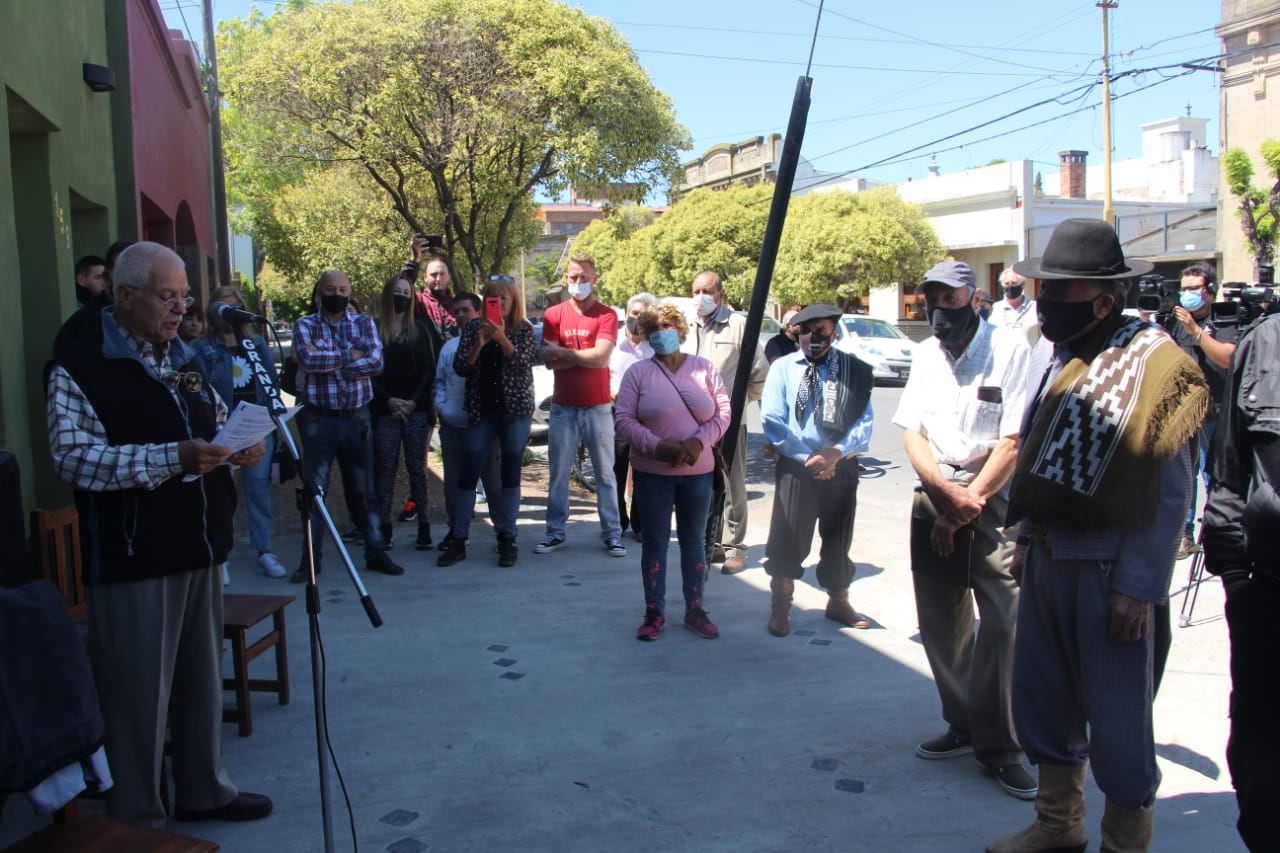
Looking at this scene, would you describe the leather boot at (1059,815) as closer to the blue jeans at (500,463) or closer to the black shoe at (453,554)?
the blue jeans at (500,463)

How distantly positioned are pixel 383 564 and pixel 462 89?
7086 millimetres

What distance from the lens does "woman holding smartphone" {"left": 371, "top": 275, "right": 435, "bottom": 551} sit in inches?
273

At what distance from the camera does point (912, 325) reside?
3778cm

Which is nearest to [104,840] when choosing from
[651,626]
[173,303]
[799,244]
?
[173,303]

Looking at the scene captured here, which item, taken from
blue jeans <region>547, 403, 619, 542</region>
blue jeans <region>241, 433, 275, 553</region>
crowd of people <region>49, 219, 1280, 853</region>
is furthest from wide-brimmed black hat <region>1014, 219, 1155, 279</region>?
blue jeans <region>241, 433, 275, 553</region>

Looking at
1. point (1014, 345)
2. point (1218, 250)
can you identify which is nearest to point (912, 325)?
point (1218, 250)

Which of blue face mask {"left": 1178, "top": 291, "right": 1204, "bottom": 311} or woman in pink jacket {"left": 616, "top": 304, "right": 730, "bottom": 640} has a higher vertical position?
blue face mask {"left": 1178, "top": 291, "right": 1204, "bottom": 311}

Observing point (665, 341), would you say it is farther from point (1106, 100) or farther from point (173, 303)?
point (1106, 100)

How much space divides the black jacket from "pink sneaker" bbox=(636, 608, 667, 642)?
2.91 m

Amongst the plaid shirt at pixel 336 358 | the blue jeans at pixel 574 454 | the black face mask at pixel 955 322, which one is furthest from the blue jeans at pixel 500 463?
the black face mask at pixel 955 322

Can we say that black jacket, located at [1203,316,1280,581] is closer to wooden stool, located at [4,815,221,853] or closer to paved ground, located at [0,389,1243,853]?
paved ground, located at [0,389,1243,853]

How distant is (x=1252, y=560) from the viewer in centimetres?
275

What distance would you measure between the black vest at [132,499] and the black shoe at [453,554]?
3630mm

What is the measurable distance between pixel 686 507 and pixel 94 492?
2969mm
